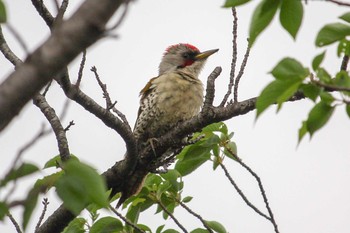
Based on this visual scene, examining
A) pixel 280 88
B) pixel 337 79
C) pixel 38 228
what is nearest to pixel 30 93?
pixel 280 88

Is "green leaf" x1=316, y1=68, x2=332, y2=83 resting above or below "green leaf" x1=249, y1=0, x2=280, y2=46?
below

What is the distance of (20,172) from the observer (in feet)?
6.86

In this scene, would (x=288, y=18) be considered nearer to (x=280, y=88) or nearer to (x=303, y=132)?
(x=280, y=88)

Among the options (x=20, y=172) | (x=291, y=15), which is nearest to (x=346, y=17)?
(x=291, y=15)

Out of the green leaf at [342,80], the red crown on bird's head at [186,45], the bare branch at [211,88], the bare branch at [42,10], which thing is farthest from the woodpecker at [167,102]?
the green leaf at [342,80]

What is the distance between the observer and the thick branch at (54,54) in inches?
73.3

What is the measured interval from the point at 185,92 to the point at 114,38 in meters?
5.64

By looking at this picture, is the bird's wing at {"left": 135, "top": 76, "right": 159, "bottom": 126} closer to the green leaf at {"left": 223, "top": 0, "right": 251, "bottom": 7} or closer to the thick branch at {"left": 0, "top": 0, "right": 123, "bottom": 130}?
the green leaf at {"left": 223, "top": 0, "right": 251, "bottom": 7}

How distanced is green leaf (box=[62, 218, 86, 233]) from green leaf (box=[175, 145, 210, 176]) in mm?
798

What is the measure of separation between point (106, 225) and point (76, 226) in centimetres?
37

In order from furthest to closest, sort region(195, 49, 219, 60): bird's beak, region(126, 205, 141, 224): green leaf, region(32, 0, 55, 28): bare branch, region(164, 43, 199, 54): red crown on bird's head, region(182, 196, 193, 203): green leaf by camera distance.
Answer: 1. region(164, 43, 199, 54): red crown on bird's head
2. region(195, 49, 219, 60): bird's beak
3. region(182, 196, 193, 203): green leaf
4. region(126, 205, 141, 224): green leaf
5. region(32, 0, 55, 28): bare branch

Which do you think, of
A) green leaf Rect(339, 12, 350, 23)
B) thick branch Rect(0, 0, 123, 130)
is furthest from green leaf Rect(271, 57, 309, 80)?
thick branch Rect(0, 0, 123, 130)

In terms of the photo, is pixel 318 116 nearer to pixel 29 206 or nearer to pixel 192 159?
pixel 29 206

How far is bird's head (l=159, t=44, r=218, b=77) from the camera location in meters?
8.61
